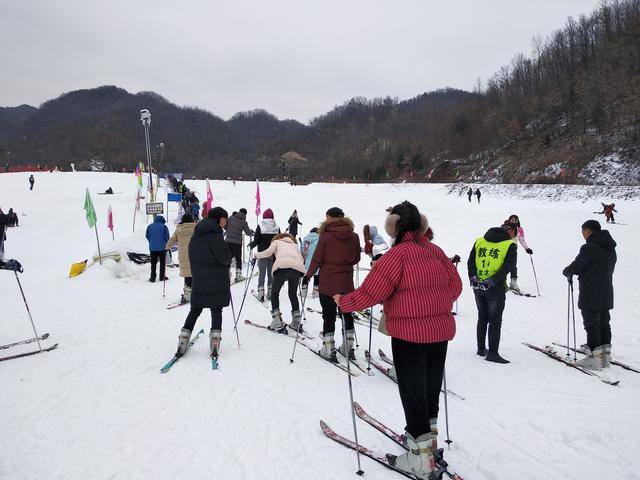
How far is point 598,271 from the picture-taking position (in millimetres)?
5234

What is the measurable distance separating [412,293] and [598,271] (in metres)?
3.84

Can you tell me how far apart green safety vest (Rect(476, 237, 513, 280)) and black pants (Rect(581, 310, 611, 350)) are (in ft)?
4.55

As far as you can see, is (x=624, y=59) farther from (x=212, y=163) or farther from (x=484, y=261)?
(x=212, y=163)

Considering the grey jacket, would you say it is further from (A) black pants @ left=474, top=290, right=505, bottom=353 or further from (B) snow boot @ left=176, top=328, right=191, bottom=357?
(A) black pants @ left=474, top=290, right=505, bottom=353

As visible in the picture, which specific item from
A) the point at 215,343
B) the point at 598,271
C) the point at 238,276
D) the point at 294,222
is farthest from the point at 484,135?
the point at 215,343

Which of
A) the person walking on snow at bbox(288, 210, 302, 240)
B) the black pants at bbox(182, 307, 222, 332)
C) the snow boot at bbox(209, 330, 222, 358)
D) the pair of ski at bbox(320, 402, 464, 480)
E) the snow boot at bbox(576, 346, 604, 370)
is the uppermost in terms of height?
the person walking on snow at bbox(288, 210, 302, 240)

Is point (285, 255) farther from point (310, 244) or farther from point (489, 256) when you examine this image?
point (489, 256)

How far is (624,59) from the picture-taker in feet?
170

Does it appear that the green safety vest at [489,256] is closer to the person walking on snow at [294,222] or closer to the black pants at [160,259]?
the black pants at [160,259]

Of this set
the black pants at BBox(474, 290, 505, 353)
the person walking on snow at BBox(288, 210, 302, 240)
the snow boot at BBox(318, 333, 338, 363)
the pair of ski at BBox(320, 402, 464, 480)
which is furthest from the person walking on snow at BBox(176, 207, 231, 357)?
the person walking on snow at BBox(288, 210, 302, 240)

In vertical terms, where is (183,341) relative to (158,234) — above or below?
below

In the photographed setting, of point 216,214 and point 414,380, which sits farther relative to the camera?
point 216,214

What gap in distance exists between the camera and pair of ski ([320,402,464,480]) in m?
2.98

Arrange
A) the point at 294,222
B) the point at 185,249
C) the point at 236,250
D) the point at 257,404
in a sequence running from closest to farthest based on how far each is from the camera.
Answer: the point at 257,404
the point at 185,249
the point at 236,250
the point at 294,222
